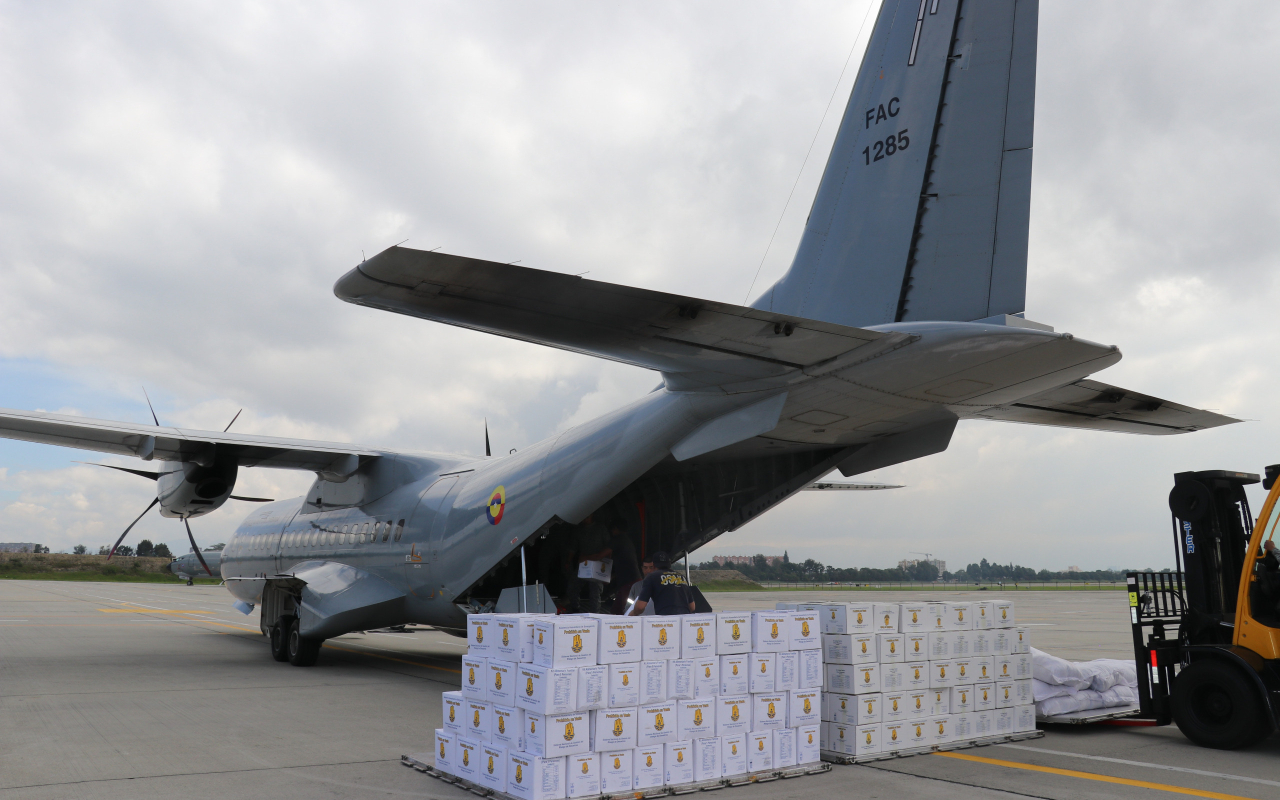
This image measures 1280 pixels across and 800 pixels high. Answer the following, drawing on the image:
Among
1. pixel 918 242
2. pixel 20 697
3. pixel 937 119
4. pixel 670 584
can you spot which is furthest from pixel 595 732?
pixel 20 697

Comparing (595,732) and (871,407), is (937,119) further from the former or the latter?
(595,732)

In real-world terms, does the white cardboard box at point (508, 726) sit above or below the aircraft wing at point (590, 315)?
below

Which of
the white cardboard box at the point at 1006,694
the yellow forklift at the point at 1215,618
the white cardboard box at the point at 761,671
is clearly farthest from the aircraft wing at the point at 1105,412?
the white cardboard box at the point at 761,671

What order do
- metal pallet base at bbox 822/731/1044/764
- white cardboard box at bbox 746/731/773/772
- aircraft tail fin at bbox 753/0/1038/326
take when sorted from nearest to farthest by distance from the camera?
white cardboard box at bbox 746/731/773/772
aircraft tail fin at bbox 753/0/1038/326
metal pallet base at bbox 822/731/1044/764

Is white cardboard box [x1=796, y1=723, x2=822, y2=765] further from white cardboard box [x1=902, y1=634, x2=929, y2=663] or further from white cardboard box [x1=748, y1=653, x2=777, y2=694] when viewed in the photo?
white cardboard box [x1=902, y1=634, x2=929, y2=663]

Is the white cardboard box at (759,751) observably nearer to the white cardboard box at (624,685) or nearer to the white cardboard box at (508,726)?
the white cardboard box at (624,685)

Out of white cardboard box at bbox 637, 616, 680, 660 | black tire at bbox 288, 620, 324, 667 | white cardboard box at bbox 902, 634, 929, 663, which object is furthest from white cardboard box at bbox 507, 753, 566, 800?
black tire at bbox 288, 620, 324, 667

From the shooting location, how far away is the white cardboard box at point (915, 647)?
720 centimetres

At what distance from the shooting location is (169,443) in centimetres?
1308

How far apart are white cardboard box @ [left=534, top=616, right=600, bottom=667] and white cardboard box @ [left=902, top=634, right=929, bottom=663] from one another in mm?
2983

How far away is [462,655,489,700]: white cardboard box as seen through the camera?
597 cm

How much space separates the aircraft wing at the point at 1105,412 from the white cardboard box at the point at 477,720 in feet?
17.5

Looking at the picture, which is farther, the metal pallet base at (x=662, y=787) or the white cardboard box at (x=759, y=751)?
the white cardboard box at (x=759, y=751)

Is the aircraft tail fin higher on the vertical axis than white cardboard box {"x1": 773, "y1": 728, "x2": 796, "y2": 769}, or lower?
higher
